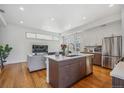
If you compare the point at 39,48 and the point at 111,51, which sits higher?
the point at 39,48

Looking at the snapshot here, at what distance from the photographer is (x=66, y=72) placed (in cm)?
233

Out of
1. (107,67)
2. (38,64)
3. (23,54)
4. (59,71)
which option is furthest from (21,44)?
(107,67)

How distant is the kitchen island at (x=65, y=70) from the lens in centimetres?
220

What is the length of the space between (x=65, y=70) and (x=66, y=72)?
79 mm

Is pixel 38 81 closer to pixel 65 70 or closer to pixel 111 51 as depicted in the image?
pixel 65 70

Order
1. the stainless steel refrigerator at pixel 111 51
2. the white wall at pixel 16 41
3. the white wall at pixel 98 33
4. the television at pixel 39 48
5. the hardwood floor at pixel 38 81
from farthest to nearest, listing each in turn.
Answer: the television at pixel 39 48 → the white wall at pixel 16 41 → the white wall at pixel 98 33 → the stainless steel refrigerator at pixel 111 51 → the hardwood floor at pixel 38 81

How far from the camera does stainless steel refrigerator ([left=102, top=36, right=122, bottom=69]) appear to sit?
384 centimetres

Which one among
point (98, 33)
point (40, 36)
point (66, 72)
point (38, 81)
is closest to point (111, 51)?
point (98, 33)

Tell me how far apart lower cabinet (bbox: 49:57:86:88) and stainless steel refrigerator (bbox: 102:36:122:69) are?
212cm

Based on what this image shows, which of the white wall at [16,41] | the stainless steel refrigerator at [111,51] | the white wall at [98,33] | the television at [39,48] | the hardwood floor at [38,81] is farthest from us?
the television at [39,48]

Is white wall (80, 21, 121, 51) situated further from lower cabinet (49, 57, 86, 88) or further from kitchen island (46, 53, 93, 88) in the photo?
lower cabinet (49, 57, 86, 88)

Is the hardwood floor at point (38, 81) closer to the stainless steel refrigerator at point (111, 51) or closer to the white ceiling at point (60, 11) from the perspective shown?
the stainless steel refrigerator at point (111, 51)

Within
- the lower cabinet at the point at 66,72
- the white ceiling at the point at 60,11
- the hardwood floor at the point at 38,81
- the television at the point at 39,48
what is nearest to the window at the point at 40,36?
the television at the point at 39,48
